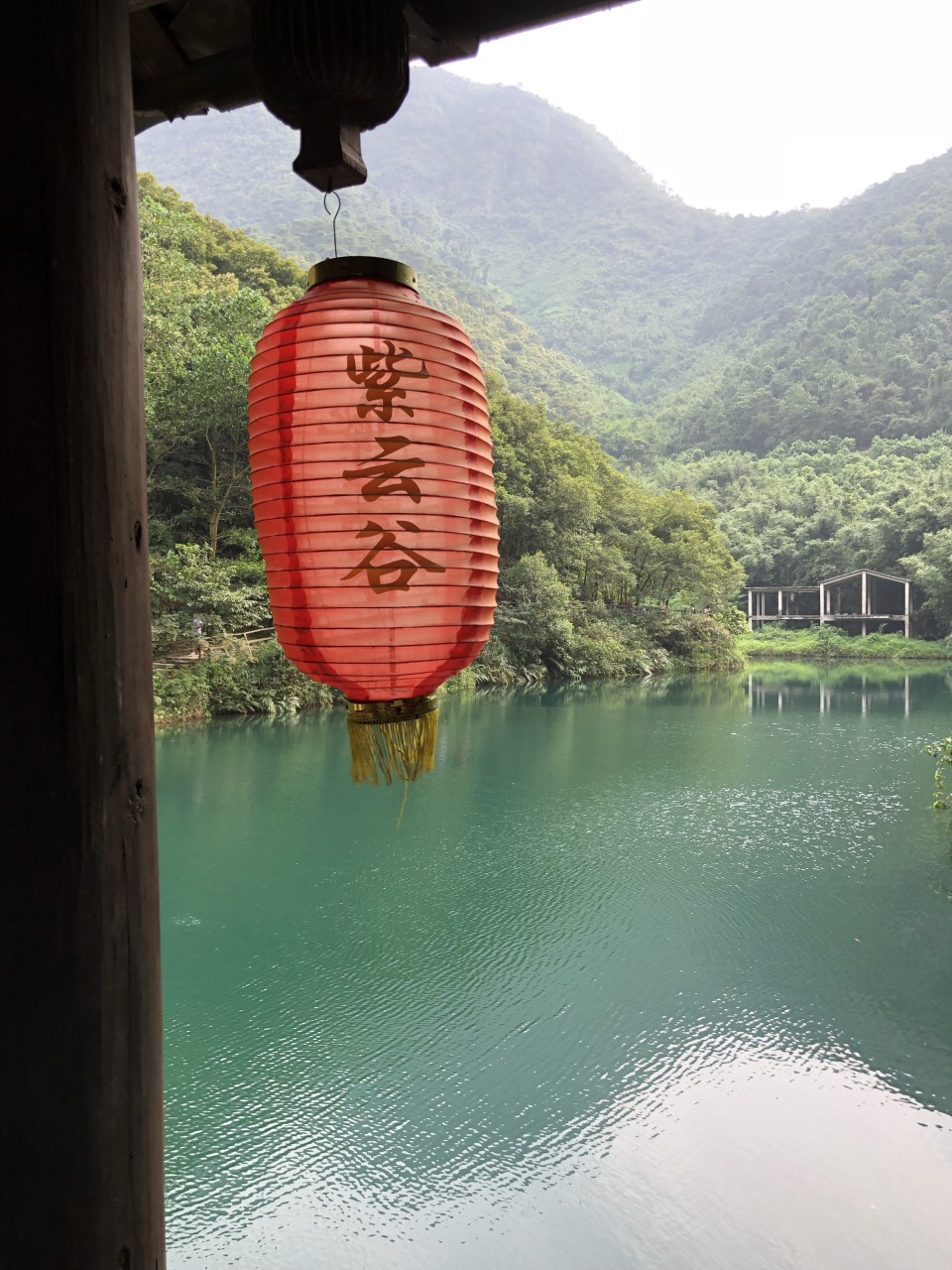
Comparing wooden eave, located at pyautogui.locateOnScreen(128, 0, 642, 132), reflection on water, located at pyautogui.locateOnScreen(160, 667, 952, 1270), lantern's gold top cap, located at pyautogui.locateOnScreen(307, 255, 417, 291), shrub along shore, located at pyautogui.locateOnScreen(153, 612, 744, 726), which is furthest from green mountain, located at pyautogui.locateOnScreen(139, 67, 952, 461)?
lantern's gold top cap, located at pyautogui.locateOnScreen(307, 255, 417, 291)

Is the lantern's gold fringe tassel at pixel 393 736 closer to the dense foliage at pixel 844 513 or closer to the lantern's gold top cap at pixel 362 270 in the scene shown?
the lantern's gold top cap at pixel 362 270

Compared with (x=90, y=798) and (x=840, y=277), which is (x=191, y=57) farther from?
(x=840, y=277)

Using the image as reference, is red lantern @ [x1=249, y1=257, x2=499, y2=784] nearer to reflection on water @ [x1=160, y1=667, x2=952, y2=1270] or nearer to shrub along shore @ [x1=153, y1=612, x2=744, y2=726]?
reflection on water @ [x1=160, y1=667, x2=952, y2=1270]

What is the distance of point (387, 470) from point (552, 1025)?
3.03 meters

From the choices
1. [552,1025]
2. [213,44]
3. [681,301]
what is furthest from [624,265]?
[213,44]

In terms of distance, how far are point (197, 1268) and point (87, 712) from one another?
2.20 m

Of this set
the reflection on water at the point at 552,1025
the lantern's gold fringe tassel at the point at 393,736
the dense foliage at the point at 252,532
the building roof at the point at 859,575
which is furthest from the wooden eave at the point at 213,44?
the building roof at the point at 859,575

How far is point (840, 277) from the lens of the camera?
127 feet

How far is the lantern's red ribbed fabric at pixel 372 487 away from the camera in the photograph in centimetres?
85

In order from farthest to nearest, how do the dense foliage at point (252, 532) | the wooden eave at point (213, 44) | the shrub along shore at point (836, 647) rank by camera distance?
the shrub along shore at point (836, 647), the dense foliage at point (252, 532), the wooden eave at point (213, 44)

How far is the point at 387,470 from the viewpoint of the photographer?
0.85m

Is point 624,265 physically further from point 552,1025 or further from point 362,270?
point 362,270

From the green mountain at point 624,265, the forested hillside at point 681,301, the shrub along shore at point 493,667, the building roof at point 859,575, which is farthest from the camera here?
the green mountain at point 624,265

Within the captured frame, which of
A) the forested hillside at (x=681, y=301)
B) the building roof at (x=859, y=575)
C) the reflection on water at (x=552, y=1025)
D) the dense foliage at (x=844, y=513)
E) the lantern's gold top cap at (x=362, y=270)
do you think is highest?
the forested hillside at (x=681, y=301)
